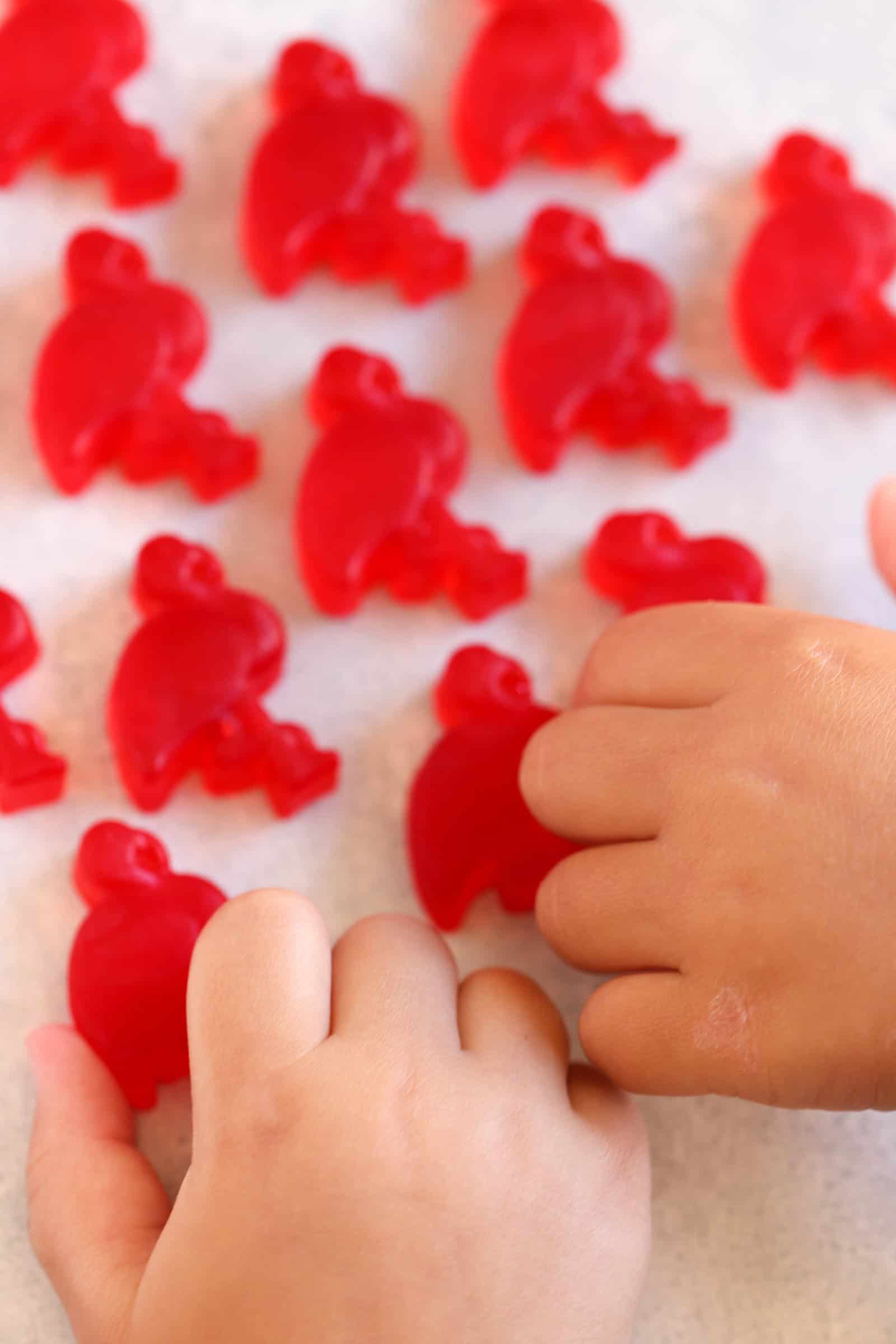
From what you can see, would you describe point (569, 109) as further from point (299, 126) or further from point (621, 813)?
point (621, 813)

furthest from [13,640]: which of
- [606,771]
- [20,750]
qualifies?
[606,771]

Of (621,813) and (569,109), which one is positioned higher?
(569,109)

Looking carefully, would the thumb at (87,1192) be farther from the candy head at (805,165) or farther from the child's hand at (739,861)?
the candy head at (805,165)

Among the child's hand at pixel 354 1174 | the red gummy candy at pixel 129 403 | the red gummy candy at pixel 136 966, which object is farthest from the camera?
the red gummy candy at pixel 129 403

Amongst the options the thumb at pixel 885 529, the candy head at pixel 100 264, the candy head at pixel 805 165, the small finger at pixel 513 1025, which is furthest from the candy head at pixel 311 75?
the small finger at pixel 513 1025

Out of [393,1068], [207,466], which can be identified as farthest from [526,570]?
[393,1068]

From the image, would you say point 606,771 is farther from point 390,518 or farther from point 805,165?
point 805,165
